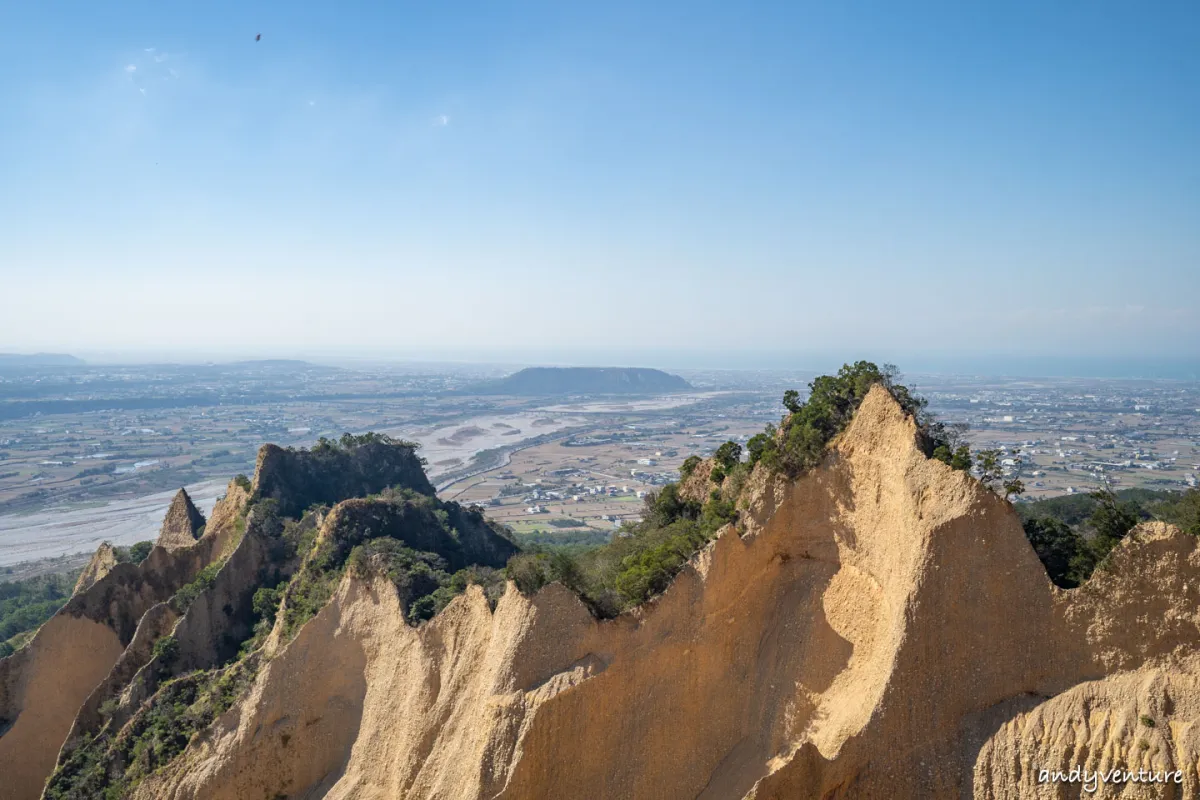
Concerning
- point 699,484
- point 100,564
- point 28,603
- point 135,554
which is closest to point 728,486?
point 699,484

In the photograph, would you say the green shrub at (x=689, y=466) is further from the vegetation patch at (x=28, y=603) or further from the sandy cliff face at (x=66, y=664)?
the vegetation patch at (x=28, y=603)

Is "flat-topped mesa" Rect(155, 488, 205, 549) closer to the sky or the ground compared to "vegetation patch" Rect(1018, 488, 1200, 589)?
closer to the ground

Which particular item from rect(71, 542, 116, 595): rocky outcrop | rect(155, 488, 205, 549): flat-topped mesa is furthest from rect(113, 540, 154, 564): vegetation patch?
rect(155, 488, 205, 549): flat-topped mesa

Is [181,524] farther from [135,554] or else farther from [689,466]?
[689,466]

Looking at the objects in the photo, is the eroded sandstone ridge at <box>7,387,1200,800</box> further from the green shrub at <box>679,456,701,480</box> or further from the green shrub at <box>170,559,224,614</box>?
the green shrub at <box>679,456,701,480</box>

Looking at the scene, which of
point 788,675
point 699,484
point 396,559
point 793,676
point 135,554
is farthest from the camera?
point 135,554

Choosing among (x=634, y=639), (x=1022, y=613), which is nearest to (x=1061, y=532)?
(x=1022, y=613)
